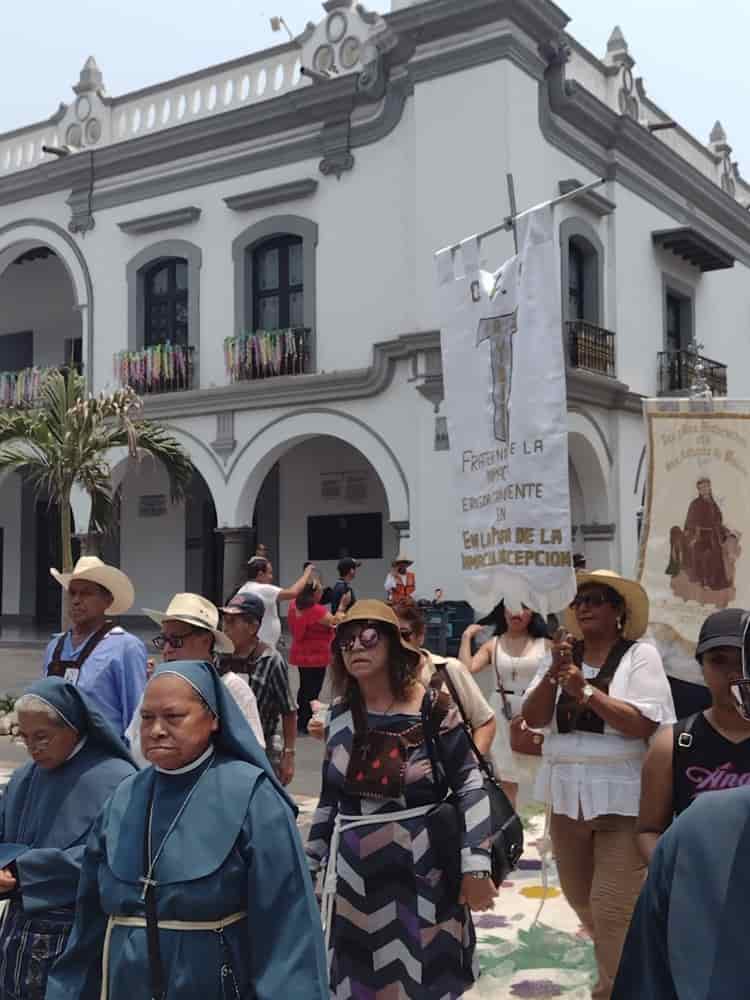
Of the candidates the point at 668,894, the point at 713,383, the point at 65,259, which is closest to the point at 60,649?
the point at 668,894

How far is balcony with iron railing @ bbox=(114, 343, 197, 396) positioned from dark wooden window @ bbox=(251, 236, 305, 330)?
4.22 feet

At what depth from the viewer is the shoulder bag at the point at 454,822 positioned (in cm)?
349

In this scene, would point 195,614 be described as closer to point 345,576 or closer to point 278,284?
point 345,576

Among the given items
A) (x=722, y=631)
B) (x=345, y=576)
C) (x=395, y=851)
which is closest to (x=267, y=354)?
(x=345, y=576)

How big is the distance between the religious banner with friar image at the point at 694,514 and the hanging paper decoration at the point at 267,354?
37.6 ft

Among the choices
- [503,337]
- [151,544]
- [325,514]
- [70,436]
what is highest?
[70,436]

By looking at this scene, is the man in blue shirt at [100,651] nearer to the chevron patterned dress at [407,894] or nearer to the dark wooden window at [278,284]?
the chevron patterned dress at [407,894]

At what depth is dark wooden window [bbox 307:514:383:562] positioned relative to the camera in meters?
19.2

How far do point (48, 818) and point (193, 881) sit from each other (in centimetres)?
84

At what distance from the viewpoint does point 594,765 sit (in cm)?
407

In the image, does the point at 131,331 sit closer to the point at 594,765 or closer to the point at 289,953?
the point at 594,765

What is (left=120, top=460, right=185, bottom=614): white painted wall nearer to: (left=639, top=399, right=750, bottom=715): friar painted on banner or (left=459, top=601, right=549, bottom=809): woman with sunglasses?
(left=459, top=601, right=549, bottom=809): woman with sunglasses

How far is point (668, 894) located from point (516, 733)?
12.2ft

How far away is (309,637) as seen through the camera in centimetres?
957
